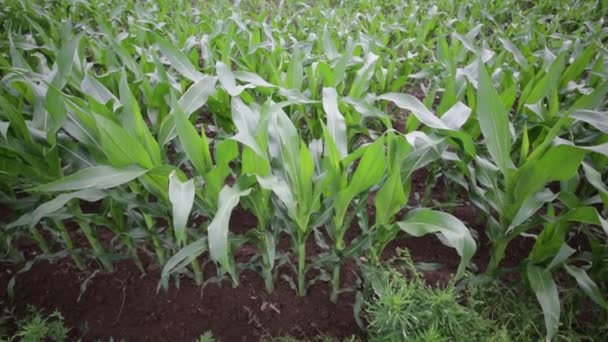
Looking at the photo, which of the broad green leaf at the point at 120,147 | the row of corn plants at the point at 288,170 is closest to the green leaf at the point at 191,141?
the row of corn plants at the point at 288,170

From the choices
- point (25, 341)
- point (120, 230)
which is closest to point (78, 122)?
point (120, 230)

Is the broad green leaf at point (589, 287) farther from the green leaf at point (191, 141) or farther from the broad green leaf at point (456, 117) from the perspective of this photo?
the green leaf at point (191, 141)

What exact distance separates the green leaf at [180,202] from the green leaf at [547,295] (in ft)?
3.43

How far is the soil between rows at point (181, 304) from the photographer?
1358mm

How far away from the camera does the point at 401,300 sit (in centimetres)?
95

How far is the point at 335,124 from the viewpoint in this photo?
4.29 ft

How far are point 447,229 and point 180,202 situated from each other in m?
0.78

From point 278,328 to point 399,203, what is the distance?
69 cm

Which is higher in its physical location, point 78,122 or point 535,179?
point 78,122

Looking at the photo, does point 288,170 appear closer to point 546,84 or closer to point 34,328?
point 34,328

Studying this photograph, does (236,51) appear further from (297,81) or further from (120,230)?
(120,230)

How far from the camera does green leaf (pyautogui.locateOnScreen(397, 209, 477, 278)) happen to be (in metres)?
1.01

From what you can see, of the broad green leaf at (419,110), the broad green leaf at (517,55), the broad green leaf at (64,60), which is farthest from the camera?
the broad green leaf at (517,55)

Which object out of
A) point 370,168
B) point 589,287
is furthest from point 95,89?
point 589,287
